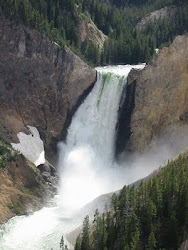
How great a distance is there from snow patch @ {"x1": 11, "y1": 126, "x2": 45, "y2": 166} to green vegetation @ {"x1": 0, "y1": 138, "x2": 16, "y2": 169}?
3.49 meters

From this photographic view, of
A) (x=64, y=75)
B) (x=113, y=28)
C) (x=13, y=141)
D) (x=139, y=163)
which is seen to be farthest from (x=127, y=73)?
(x=113, y=28)

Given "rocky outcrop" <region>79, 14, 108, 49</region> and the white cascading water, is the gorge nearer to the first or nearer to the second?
the white cascading water

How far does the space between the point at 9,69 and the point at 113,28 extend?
4709 cm

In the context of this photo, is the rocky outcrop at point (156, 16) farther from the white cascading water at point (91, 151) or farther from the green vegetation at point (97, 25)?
the white cascading water at point (91, 151)

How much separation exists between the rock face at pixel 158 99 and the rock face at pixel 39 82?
10222 mm

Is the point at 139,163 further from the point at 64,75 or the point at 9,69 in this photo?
the point at 9,69

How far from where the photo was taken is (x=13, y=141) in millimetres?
69125

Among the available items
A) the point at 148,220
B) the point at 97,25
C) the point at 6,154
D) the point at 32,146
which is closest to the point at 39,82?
the point at 32,146

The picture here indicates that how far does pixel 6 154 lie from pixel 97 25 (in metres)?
58.4

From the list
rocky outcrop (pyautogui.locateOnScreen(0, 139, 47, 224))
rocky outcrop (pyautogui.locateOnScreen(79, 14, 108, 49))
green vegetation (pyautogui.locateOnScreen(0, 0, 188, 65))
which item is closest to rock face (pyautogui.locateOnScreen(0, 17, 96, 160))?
green vegetation (pyautogui.locateOnScreen(0, 0, 188, 65))

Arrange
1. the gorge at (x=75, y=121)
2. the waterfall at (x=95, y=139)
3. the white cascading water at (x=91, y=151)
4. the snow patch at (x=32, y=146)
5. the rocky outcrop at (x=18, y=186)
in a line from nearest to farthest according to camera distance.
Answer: the rocky outcrop at (x=18, y=186) < the gorge at (x=75, y=121) < the white cascading water at (x=91, y=151) < the snow patch at (x=32, y=146) < the waterfall at (x=95, y=139)

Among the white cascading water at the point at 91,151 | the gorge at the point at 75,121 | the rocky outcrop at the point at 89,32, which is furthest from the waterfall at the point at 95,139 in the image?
the rocky outcrop at the point at 89,32

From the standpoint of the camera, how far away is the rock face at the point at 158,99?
6575 centimetres

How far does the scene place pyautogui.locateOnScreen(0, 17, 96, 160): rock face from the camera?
241 feet
